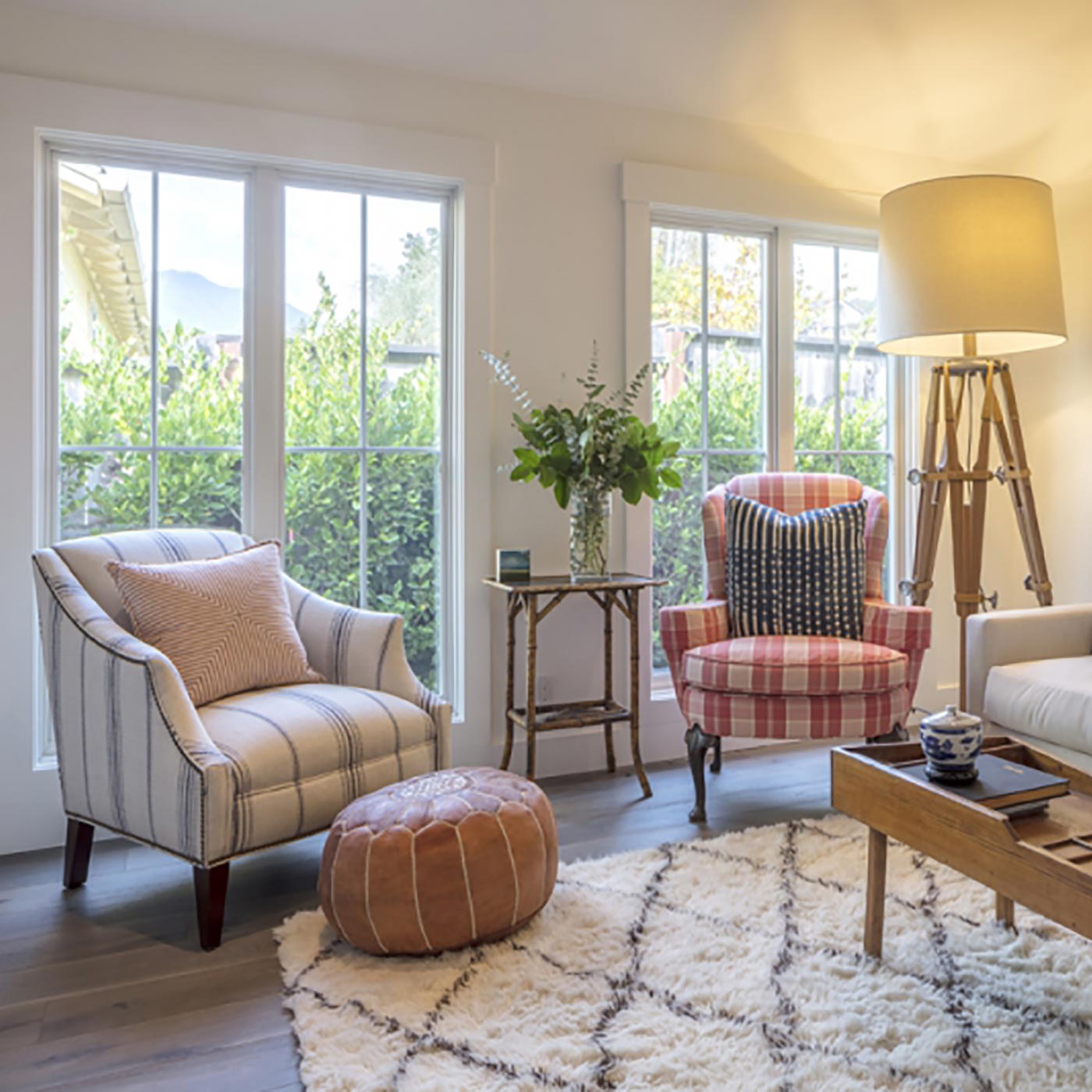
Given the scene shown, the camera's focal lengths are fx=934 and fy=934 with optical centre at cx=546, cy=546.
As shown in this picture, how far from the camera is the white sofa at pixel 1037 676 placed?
2412mm

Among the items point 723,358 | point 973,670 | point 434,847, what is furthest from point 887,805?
point 723,358

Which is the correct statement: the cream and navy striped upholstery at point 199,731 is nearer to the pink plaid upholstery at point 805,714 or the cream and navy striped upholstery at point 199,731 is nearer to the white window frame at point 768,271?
the pink plaid upholstery at point 805,714

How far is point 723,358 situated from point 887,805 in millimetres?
2228

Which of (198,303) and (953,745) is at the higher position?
(198,303)

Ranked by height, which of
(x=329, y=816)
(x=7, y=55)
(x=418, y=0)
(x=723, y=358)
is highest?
(x=418, y=0)

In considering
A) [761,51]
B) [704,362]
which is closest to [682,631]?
[704,362]

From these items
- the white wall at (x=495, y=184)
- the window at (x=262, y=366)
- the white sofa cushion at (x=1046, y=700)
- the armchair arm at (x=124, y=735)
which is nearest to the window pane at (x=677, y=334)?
the white wall at (x=495, y=184)

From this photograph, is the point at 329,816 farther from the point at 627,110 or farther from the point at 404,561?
the point at 627,110

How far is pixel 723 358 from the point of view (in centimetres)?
361

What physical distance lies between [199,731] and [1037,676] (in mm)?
2172

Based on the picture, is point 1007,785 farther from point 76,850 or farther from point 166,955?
A: point 76,850

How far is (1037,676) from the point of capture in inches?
101

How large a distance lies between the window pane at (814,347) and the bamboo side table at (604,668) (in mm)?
1089

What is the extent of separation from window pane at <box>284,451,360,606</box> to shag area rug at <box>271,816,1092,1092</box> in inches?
48.2
